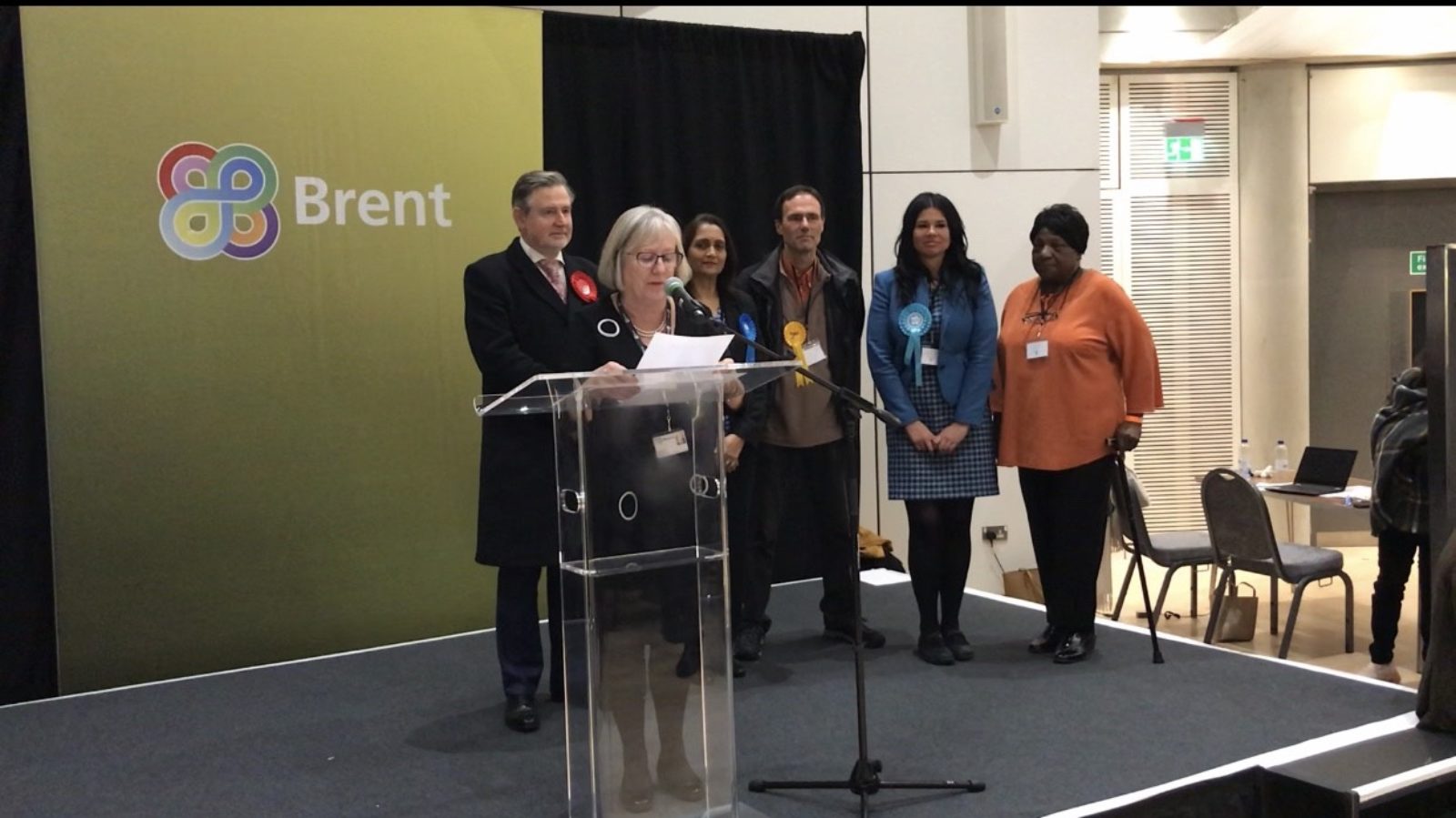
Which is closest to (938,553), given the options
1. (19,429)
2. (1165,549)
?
(1165,549)

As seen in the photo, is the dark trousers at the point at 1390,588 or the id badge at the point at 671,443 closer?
the id badge at the point at 671,443

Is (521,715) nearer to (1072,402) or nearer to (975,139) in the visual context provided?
(1072,402)

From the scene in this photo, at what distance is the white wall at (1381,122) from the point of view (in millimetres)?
7570

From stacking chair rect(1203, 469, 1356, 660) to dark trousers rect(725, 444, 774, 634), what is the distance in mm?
2100

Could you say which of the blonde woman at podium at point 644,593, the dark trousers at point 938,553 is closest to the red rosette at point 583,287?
the blonde woman at podium at point 644,593

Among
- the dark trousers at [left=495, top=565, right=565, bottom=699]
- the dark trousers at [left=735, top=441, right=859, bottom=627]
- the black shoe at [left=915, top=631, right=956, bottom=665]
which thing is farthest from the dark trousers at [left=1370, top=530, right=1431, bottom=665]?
the dark trousers at [left=495, top=565, right=565, bottom=699]

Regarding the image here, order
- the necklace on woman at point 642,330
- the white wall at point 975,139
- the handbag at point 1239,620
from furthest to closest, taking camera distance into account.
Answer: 1. the white wall at point 975,139
2. the handbag at point 1239,620
3. the necklace on woman at point 642,330

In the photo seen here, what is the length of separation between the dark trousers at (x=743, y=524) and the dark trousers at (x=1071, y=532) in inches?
34.6

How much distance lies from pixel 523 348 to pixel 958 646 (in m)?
1.70

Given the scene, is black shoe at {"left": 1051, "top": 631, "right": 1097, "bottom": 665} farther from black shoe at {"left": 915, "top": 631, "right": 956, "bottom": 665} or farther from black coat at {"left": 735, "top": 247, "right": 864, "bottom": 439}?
black coat at {"left": 735, "top": 247, "right": 864, "bottom": 439}

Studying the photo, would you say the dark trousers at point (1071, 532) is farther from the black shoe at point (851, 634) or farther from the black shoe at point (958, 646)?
the black shoe at point (851, 634)

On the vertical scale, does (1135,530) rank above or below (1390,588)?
above

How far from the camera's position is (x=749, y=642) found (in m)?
3.95

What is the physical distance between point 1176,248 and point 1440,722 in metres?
5.04
